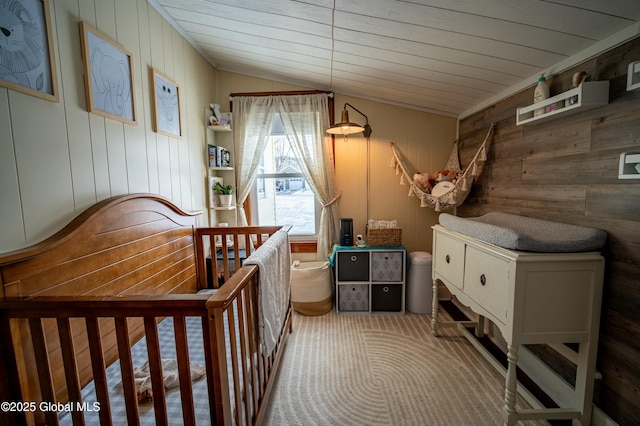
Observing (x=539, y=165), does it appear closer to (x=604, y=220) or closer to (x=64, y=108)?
(x=604, y=220)

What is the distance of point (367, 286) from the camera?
7.86 feet

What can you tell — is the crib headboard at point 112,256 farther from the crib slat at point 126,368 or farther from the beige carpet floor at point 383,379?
the beige carpet floor at point 383,379

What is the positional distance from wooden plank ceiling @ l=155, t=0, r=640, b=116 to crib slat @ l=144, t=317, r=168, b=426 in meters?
1.58

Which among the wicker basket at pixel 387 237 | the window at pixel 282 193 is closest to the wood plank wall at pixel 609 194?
the wicker basket at pixel 387 237

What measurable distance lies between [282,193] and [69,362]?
2123 mm

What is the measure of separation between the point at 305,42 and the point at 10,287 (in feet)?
6.33

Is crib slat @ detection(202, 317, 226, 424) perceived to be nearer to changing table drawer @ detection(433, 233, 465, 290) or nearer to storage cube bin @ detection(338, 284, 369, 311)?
changing table drawer @ detection(433, 233, 465, 290)

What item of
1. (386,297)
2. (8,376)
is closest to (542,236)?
(386,297)

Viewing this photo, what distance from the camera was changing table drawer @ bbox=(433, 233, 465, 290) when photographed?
63.3 inches

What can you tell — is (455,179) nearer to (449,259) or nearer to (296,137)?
(449,259)

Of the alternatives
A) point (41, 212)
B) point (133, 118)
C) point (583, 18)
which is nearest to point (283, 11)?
point (133, 118)

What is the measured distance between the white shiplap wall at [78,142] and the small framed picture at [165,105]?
46 mm

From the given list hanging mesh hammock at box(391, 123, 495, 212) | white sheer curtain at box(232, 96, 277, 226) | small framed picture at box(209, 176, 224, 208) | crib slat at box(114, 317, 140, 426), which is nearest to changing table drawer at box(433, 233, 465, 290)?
hanging mesh hammock at box(391, 123, 495, 212)

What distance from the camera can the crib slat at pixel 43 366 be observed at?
854mm
